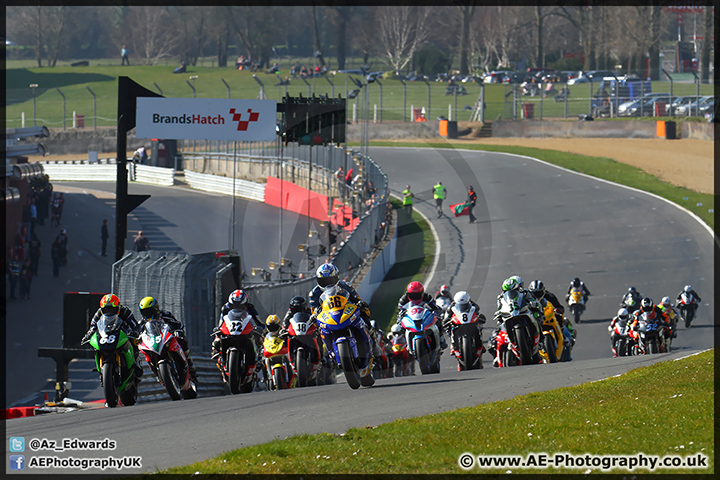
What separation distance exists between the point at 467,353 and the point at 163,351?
4.31 m

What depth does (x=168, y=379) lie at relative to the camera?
10.7m

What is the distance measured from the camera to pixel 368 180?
35094 mm

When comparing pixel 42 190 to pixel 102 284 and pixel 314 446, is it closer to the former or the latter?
pixel 102 284

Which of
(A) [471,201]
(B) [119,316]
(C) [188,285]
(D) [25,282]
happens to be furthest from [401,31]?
(B) [119,316]

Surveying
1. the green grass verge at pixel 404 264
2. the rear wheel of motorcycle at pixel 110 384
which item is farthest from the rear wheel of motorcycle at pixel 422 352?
the green grass verge at pixel 404 264

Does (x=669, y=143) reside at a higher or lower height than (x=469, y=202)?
higher

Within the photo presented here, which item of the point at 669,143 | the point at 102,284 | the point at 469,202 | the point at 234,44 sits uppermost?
the point at 234,44

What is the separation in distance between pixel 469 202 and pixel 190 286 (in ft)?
71.0

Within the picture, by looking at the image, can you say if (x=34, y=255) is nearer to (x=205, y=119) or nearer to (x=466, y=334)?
(x=205, y=119)

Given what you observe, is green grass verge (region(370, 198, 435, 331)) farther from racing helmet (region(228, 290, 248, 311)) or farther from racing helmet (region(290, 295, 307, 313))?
racing helmet (region(228, 290, 248, 311))

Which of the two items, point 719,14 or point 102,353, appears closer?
point 102,353

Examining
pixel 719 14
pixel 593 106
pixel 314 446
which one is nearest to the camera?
pixel 314 446

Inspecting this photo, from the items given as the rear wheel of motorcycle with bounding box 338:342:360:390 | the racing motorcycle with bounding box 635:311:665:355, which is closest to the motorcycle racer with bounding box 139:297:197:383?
the rear wheel of motorcycle with bounding box 338:342:360:390

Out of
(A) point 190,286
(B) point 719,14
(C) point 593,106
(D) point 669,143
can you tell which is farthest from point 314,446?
(B) point 719,14
